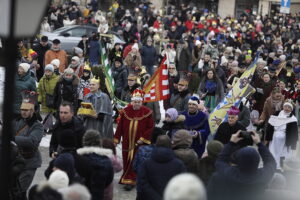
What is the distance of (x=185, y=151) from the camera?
8328mm

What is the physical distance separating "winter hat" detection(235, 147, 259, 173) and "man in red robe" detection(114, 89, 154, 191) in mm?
3940

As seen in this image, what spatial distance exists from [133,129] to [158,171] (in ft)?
10.9

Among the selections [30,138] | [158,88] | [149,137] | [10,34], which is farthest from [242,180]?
[158,88]

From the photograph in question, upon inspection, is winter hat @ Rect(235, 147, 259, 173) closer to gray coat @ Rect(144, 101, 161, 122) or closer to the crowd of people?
the crowd of people

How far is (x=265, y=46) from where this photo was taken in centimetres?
3303

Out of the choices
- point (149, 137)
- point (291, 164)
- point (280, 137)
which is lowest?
point (291, 164)

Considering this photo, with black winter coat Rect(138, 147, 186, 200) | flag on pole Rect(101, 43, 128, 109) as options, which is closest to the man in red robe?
black winter coat Rect(138, 147, 186, 200)

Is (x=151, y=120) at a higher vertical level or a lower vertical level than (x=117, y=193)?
higher

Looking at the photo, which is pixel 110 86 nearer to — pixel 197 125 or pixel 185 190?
pixel 197 125

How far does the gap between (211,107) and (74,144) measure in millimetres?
6675

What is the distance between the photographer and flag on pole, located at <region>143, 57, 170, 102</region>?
513 inches

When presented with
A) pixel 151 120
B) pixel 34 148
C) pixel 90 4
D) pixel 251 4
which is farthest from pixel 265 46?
pixel 34 148

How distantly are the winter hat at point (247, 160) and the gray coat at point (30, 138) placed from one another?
8.78 ft

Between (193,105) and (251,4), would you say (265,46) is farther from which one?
(193,105)
